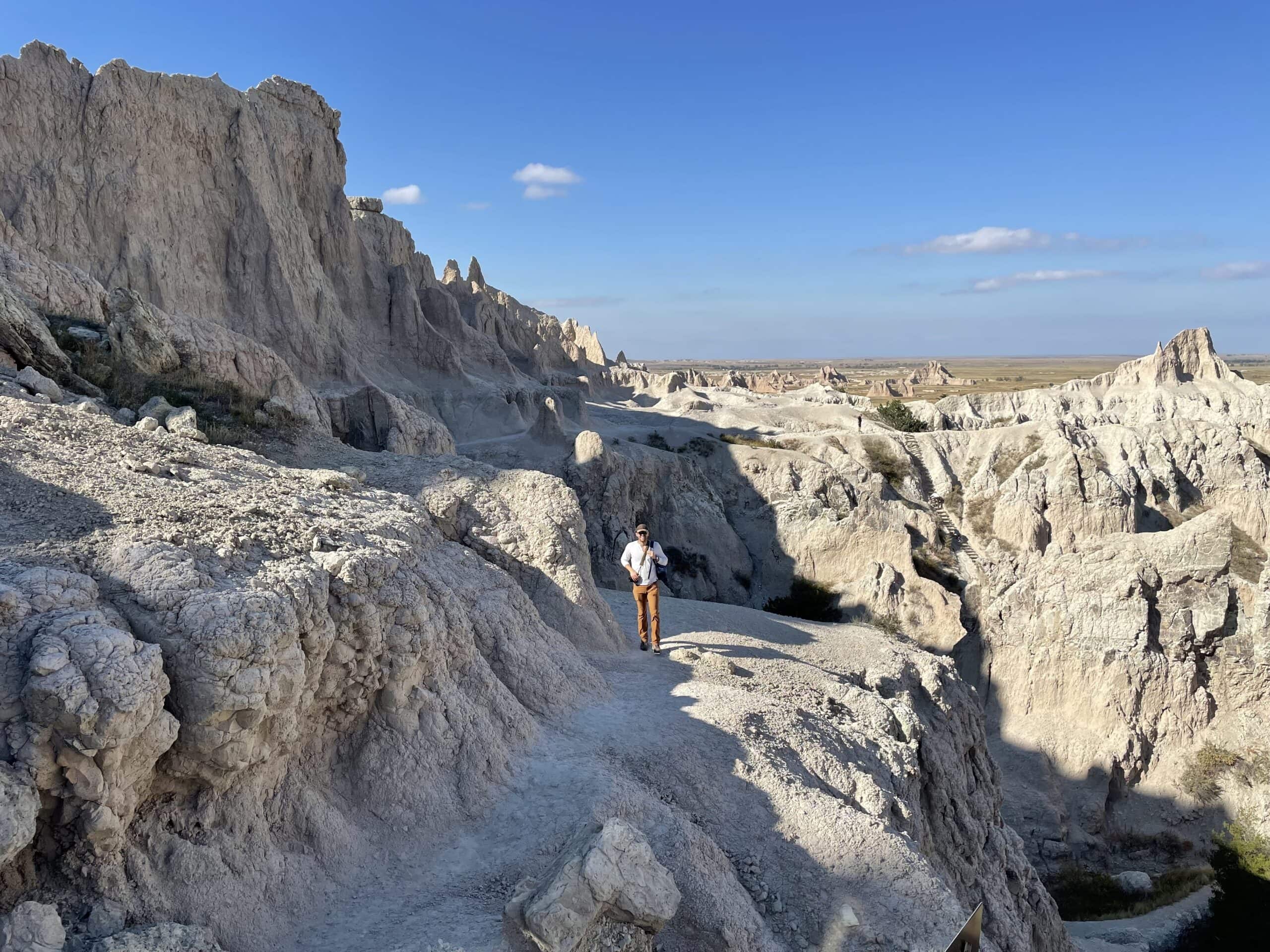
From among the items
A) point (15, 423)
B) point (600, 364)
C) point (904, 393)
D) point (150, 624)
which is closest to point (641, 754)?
point (150, 624)

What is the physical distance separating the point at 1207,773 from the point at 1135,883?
143 inches

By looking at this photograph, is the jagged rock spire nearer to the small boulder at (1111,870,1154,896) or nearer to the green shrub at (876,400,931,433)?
the green shrub at (876,400,931,433)

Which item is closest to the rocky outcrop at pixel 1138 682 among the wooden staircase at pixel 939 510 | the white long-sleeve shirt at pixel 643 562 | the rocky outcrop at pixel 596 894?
the wooden staircase at pixel 939 510

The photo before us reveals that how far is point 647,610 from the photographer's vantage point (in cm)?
1130

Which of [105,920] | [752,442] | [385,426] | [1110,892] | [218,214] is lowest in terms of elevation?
[1110,892]

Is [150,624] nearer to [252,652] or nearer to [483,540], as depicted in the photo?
[252,652]

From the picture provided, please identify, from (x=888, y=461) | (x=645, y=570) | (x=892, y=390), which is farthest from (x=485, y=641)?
(x=892, y=390)

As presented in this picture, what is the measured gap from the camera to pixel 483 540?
11.2m

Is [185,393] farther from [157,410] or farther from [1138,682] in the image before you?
[1138,682]

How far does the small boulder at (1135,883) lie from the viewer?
1722 cm

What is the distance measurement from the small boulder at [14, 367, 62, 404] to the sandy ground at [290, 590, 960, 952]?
21.1ft

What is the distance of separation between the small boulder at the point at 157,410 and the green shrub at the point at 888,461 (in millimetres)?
23712

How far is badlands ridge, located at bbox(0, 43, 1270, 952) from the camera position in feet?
16.6

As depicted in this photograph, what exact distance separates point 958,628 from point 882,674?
984 cm
